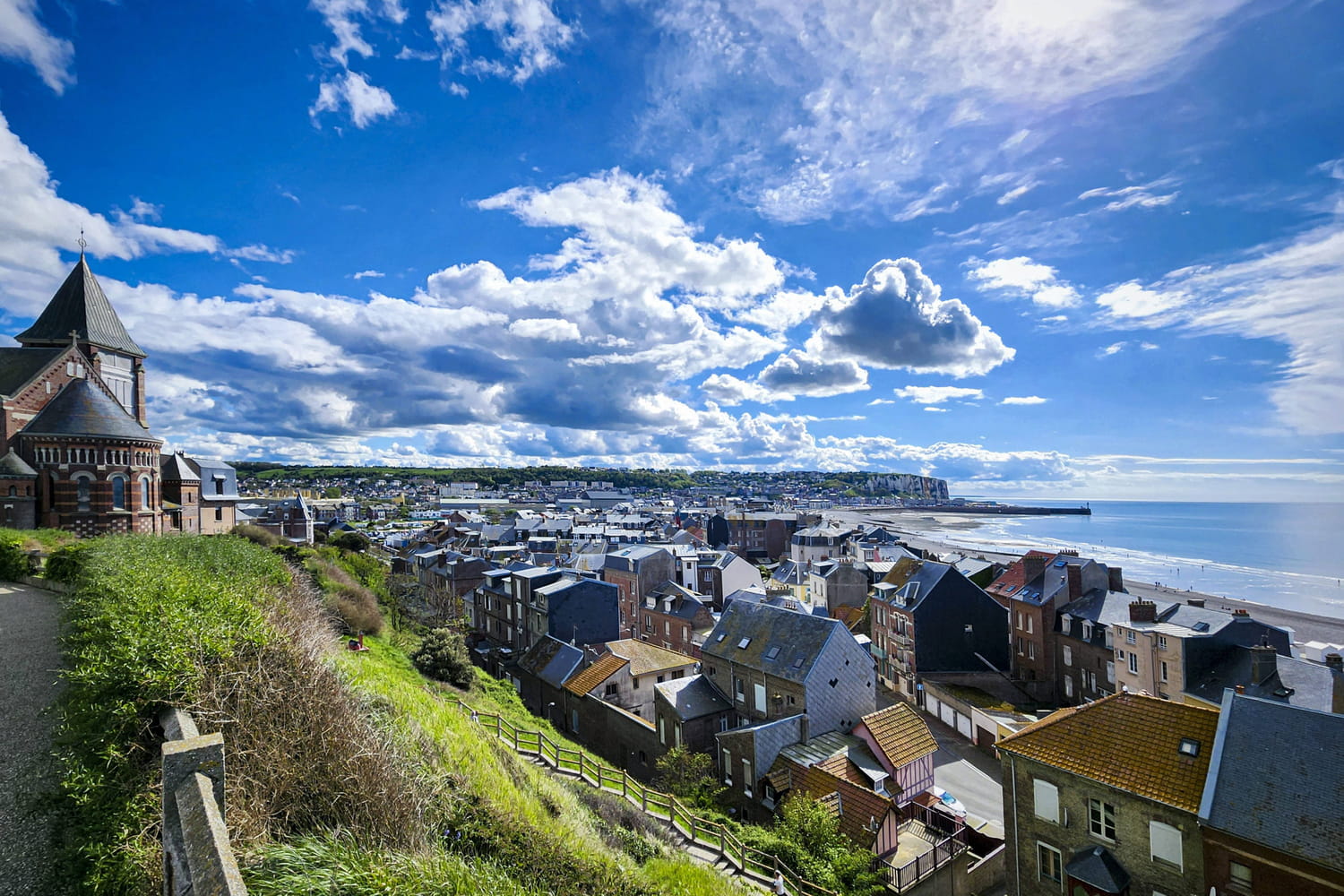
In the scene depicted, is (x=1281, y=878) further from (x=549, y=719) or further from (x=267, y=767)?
(x=549, y=719)

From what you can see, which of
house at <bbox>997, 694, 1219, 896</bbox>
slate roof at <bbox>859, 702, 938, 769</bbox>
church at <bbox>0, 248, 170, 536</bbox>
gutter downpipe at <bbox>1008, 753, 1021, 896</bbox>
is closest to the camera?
house at <bbox>997, 694, 1219, 896</bbox>

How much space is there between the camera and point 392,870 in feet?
23.5

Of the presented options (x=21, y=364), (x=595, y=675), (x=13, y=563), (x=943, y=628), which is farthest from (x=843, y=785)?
(x=21, y=364)

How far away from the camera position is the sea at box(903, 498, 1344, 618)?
73675 millimetres

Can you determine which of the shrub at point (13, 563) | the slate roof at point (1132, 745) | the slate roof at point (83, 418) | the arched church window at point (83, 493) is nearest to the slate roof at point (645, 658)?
the slate roof at point (1132, 745)

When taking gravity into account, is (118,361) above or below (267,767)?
above

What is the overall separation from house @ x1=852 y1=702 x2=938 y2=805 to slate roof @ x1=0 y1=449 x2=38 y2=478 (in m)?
47.7

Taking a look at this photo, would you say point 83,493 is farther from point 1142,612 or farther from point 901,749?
point 1142,612

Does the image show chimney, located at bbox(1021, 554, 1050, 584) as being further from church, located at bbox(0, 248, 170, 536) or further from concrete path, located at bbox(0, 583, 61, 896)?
church, located at bbox(0, 248, 170, 536)

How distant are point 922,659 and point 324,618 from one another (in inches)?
1364

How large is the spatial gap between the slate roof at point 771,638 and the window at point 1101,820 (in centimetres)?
1123

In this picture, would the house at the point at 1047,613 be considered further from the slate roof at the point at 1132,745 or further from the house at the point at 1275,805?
the house at the point at 1275,805

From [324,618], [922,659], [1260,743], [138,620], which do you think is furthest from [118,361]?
[1260,743]

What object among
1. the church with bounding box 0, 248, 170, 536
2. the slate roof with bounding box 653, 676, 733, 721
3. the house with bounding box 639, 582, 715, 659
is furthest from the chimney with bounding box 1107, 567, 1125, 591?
the church with bounding box 0, 248, 170, 536
